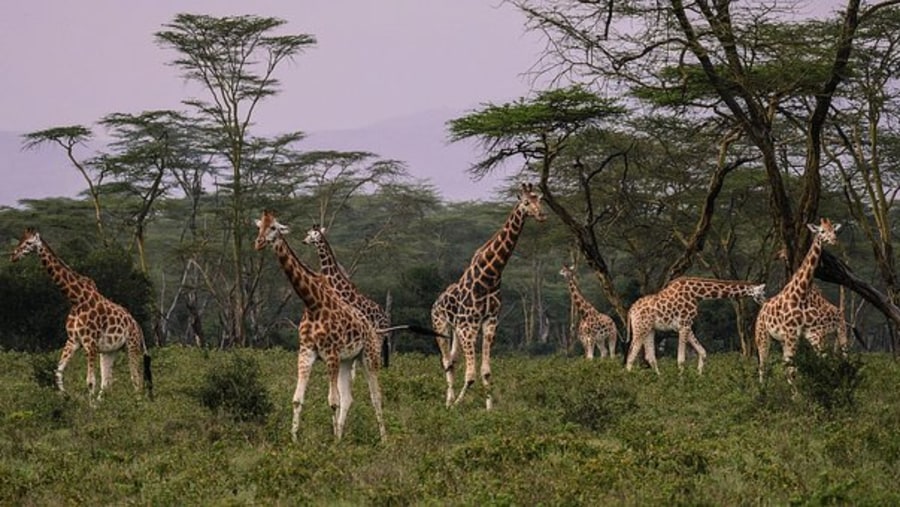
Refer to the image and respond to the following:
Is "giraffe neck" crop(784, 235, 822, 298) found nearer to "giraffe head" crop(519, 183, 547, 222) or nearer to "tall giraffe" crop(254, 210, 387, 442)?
"giraffe head" crop(519, 183, 547, 222)

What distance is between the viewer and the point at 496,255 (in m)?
15.1

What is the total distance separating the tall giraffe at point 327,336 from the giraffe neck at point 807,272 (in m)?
6.12

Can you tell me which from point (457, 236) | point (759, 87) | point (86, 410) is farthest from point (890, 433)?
point (457, 236)

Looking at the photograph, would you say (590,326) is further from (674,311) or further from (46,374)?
(46,374)

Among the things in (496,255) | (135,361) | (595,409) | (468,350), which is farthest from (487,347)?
(135,361)

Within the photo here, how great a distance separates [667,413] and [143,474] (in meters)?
5.90

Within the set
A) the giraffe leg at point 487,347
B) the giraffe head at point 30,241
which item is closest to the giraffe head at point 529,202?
the giraffe leg at point 487,347

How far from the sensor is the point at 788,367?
14.8 m

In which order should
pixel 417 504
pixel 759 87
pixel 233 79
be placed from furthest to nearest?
pixel 233 79 < pixel 759 87 < pixel 417 504

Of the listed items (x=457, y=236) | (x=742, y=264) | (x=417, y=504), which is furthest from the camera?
(x=457, y=236)

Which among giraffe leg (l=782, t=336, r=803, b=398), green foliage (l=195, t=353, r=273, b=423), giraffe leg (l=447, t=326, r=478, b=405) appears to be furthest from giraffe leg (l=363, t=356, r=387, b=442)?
giraffe leg (l=782, t=336, r=803, b=398)

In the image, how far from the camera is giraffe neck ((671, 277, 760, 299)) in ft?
63.2

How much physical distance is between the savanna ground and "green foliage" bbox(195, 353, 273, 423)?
0.35 ft

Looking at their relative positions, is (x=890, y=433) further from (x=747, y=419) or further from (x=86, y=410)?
(x=86, y=410)
